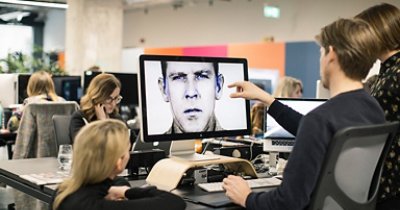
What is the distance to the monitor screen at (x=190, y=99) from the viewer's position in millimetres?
2252

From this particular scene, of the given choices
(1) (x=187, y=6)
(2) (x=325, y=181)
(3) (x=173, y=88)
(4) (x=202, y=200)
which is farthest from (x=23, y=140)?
(1) (x=187, y=6)

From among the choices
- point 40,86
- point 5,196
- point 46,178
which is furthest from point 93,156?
point 5,196

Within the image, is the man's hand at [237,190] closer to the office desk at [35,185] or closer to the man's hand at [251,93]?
the office desk at [35,185]

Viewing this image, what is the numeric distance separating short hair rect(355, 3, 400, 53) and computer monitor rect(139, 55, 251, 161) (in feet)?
2.18

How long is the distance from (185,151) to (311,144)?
0.85m

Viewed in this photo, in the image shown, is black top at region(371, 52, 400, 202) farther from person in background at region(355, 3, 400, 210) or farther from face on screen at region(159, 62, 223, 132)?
face on screen at region(159, 62, 223, 132)

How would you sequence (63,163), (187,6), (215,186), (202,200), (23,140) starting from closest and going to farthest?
1. (202,200)
2. (215,186)
3. (63,163)
4. (23,140)
5. (187,6)

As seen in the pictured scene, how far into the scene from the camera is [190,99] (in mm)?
2348

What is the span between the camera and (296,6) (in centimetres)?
923

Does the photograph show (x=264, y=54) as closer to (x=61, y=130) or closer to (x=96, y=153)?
(x=61, y=130)

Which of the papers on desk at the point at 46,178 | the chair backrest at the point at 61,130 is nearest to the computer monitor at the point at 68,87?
the chair backrest at the point at 61,130

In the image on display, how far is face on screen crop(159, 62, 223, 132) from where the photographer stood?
7.57 ft

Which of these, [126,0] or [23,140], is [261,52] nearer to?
[126,0]

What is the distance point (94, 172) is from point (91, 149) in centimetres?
7
